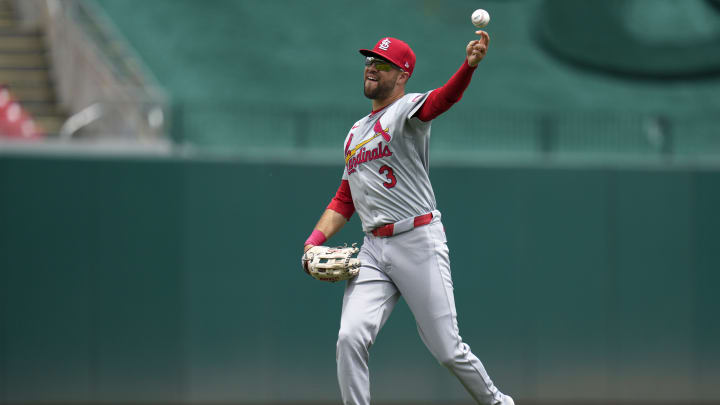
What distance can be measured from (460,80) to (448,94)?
91 millimetres

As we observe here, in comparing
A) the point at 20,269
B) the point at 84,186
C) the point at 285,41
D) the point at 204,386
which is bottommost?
the point at 204,386

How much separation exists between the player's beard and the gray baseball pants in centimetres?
74

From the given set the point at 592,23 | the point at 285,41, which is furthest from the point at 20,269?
the point at 592,23

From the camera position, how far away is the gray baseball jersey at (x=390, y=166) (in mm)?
4695

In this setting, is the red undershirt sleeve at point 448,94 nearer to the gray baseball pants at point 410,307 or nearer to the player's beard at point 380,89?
the player's beard at point 380,89

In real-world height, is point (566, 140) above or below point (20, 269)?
above

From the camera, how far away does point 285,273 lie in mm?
8336

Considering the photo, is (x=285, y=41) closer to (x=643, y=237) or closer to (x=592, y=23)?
(x=592, y=23)

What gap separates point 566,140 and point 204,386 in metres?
5.37

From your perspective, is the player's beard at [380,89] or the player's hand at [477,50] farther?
the player's beard at [380,89]

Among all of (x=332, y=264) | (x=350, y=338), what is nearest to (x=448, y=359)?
(x=350, y=338)

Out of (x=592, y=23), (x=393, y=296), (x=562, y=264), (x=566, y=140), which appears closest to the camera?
(x=393, y=296)

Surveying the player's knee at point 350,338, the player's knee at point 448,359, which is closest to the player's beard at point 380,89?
the player's knee at point 350,338

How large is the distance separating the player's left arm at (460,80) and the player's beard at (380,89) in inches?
16.7
